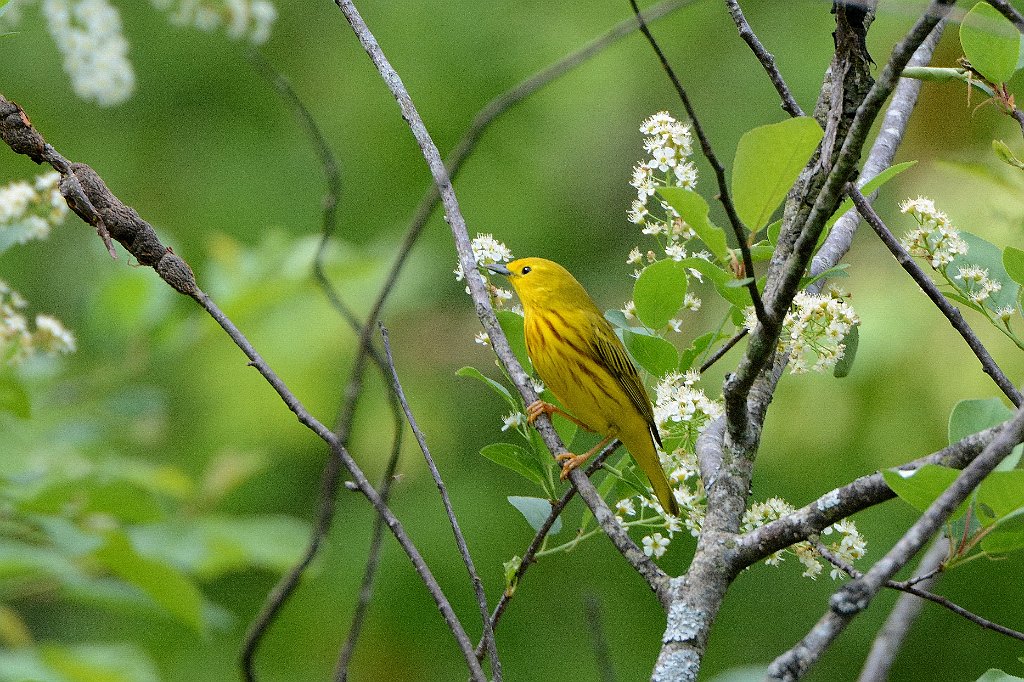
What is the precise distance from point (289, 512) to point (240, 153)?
1588 mm

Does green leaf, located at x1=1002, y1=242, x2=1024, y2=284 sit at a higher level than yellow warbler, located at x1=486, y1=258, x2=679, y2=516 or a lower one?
lower

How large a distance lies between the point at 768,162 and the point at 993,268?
1.65 feet

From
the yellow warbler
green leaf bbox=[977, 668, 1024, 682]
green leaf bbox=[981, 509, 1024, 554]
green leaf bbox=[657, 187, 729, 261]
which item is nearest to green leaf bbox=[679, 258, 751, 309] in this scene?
green leaf bbox=[657, 187, 729, 261]

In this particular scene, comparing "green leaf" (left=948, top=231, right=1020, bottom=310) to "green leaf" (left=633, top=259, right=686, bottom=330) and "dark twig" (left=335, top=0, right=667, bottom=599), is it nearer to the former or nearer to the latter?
"green leaf" (left=633, top=259, right=686, bottom=330)

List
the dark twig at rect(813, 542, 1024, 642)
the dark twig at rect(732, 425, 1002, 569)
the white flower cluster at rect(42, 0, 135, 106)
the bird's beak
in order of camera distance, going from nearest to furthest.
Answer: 1. the dark twig at rect(732, 425, 1002, 569)
2. the dark twig at rect(813, 542, 1024, 642)
3. the bird's beak
4. the white flower cluster at rect(42, 0, 135, 106)

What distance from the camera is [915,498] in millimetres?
872

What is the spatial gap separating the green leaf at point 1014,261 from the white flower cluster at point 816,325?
0.18 meters

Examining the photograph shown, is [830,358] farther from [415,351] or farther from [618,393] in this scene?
[415,351]

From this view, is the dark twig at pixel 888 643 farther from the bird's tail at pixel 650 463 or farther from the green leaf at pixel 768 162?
the bird's tail at pixel 650 463

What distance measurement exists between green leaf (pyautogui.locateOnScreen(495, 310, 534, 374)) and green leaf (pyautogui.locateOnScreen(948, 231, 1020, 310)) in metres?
0.58

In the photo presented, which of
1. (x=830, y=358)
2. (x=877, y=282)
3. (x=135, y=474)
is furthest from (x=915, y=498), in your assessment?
(x=877, y=282)

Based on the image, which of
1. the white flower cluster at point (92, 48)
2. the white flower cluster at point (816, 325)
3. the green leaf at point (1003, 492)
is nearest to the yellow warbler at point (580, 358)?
the white flower cluster at point (816, 325)

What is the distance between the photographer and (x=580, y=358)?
237 cm

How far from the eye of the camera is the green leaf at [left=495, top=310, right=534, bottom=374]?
55.4 inches
